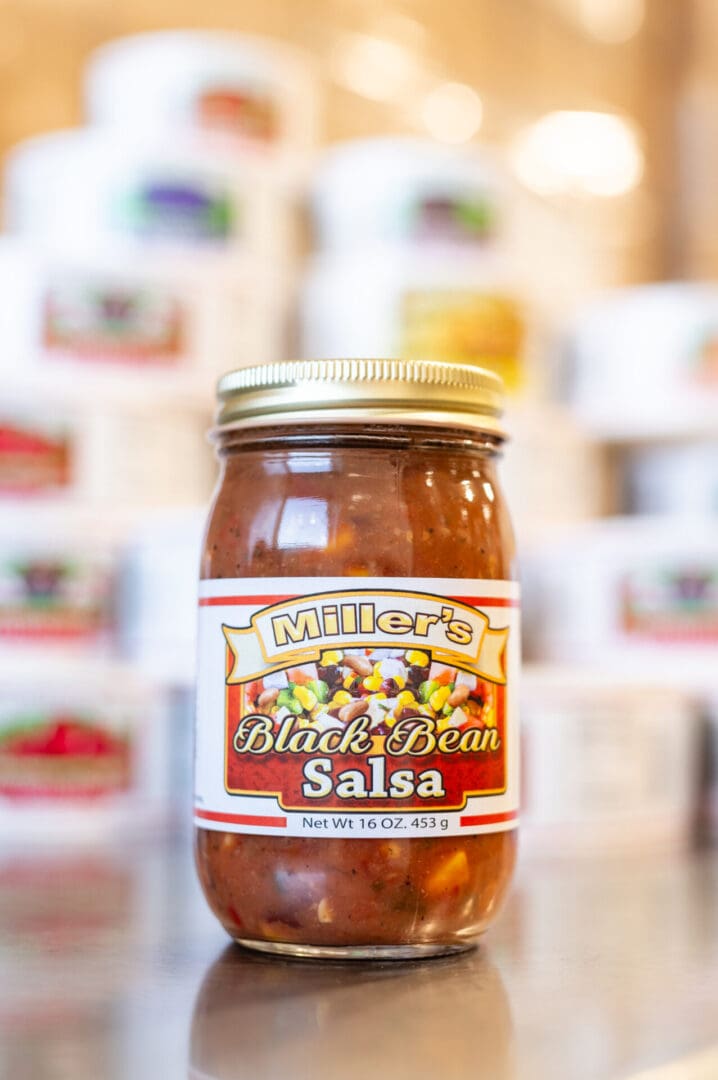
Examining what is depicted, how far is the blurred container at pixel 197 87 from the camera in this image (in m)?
1.50

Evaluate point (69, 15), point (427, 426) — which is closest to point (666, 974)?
point (427, 426)

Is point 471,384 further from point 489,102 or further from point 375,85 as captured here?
point 489,102

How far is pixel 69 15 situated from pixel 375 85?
525 millimetres

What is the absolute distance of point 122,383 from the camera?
4.54 feet

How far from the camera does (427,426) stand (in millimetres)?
723

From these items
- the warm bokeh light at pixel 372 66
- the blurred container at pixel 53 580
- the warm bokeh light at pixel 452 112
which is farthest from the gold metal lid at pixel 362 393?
the warm bokeh light at pixel 452 112

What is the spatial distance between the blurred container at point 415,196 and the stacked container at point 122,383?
0.24 feet

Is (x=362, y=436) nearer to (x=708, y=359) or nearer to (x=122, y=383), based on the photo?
(x=122, y=383)

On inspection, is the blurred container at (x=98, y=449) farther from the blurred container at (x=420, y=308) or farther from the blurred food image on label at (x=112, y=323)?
the blurred container at (x=420, y=308)

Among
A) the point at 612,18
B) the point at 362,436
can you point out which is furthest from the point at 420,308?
the point at 612,18

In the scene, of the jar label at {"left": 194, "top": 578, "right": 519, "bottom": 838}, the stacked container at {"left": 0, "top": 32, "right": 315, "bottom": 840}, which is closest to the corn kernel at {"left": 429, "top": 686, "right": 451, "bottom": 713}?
the jar label at {"left": 194, "top": 578, "right": 519, "bottom": 838}

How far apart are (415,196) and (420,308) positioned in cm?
13

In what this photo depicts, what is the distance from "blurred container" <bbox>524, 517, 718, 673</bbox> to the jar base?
706 millimetres

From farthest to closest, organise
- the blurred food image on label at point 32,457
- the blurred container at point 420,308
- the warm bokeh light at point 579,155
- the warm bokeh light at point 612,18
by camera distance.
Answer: the warm bokeh light at point 612,18, the warm bokeh light at point 579,155, the blurred container at point 420,308, the blurred food image on label at point 32,457
